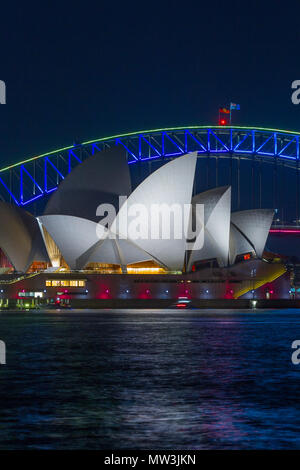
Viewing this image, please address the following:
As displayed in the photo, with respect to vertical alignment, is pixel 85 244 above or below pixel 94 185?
below

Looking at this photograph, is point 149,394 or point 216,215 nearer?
point 149,394

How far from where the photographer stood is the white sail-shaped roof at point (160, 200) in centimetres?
8575

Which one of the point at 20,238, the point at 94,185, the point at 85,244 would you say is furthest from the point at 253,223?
the point at 20,238

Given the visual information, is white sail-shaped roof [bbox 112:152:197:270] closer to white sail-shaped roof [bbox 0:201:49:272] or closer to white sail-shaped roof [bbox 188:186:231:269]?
white sail-shaped roof [bbox 188:186:231:269]

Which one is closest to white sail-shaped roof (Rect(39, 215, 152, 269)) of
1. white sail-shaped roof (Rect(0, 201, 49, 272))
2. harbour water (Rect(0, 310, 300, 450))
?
white sail-shaped roof (Rect(0, 201, 49, 272))

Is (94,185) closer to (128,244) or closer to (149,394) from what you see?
(128,244)

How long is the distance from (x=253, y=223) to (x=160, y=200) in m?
17.1

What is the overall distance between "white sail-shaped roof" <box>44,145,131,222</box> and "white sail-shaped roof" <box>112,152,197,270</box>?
2831 millimetres

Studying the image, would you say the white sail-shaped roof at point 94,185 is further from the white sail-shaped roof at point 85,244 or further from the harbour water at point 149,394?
the harbour water at point 149,394

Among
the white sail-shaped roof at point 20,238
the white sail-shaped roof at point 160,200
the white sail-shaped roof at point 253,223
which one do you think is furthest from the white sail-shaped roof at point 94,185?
the white sail-shaped roof at point 253,223

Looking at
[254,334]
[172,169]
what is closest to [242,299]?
[172,169]

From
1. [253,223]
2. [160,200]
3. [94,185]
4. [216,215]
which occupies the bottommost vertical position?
[253,223]

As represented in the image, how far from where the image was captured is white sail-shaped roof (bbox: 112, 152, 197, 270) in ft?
281

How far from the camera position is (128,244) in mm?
94875
